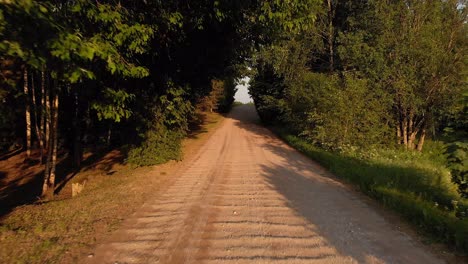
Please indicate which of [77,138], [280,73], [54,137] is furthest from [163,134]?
[280,73]

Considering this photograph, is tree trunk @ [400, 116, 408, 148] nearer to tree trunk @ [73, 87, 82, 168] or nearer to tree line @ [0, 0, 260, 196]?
tree line @ [0, 0, 260, 196]

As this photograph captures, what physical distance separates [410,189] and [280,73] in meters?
14.3

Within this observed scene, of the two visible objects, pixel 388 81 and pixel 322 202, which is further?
pixel 388 81

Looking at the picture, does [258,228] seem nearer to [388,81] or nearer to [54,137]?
[54,137]

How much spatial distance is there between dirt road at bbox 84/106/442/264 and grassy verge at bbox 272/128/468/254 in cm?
53

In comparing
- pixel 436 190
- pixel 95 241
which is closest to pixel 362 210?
pixel 436 190

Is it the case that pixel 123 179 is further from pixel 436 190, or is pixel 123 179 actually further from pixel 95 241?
pixel 436 190

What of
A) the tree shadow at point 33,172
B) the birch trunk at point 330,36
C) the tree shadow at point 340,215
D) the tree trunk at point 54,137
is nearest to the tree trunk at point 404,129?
the birch trunk at point 330,36

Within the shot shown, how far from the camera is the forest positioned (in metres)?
5.33

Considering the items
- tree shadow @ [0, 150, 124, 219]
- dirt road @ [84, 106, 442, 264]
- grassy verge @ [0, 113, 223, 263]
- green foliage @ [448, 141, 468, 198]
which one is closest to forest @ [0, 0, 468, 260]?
green foliage @ [448, 141, 468, 198]

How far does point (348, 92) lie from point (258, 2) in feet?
26.8

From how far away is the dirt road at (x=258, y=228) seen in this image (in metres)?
4.70

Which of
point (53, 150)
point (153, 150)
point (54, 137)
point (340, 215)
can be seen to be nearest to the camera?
point (340, 215)

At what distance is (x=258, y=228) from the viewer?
5.70 metres
